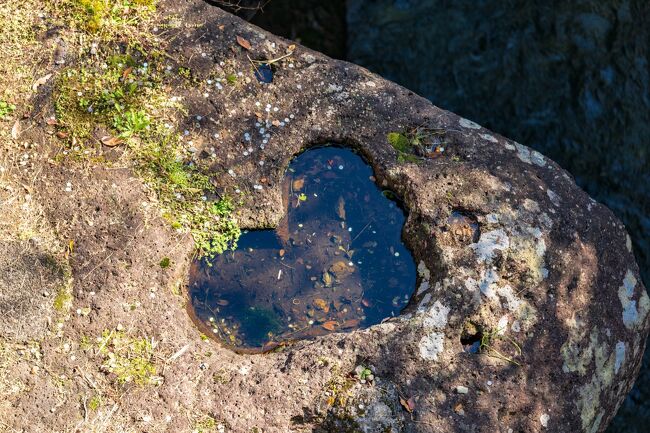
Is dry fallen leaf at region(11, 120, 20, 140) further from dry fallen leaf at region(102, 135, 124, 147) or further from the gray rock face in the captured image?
the gray rock face

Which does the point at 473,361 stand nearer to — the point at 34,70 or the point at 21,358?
the point at 21,358

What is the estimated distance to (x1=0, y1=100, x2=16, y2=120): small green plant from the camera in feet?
13.2

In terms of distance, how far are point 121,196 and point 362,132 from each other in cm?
145

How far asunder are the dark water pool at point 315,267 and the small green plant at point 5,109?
4.64ft

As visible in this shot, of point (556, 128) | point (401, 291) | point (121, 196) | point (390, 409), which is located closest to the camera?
point (390, 409)

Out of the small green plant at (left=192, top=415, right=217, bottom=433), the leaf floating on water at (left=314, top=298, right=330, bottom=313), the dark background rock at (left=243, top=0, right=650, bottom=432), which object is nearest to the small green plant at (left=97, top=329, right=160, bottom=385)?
the small green plant at (left=192, top=415, right=217, bottom=433)

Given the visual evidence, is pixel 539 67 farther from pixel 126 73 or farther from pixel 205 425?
pixel 205 425

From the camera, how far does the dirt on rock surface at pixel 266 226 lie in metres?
3.65

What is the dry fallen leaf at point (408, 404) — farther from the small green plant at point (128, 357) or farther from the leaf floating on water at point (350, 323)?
the small green plant at point (128, 357)

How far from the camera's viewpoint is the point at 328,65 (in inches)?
168

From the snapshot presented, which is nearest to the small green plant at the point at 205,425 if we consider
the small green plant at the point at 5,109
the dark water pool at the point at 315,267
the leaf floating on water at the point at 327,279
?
the dark water pool at the point at 315,267

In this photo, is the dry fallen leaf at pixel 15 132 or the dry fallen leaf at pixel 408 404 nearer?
the dry fallen leaf at pixel 408 404

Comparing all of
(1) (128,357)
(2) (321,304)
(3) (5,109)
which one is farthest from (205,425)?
(3) (5,109)

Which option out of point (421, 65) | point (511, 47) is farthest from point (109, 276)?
point (511, 47)
